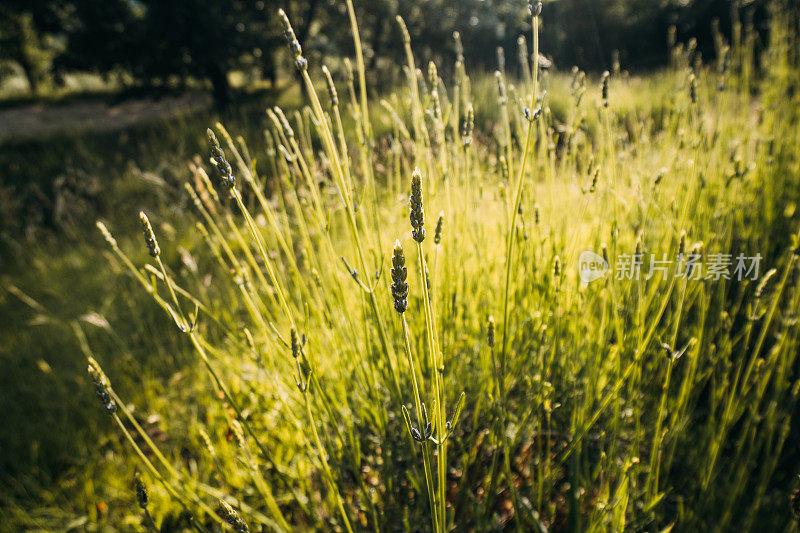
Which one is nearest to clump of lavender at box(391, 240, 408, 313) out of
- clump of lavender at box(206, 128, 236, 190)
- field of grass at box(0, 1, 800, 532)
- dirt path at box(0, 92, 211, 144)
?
field of grass at box(0, 1, 800, 532)

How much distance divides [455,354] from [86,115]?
42.2 ft

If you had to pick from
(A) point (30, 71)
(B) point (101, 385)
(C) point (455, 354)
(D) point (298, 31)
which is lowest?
(C) point (455, 354)

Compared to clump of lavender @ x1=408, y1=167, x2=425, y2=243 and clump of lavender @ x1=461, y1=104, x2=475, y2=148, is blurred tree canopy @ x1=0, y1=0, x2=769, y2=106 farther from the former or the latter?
clump of lavender @ x1=408, y1=167, x2=425, y2=243

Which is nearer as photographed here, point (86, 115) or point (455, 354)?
point (455, 354)

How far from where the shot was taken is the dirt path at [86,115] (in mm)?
8614

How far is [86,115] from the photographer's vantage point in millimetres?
10516

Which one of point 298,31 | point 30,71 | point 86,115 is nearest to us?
point 298,31

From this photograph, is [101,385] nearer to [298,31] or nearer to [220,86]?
[298,31]

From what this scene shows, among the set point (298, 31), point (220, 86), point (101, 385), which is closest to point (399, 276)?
point (101, 385)

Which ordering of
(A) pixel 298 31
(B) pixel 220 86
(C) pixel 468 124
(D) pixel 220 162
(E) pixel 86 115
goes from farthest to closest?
(E) pixel 86 115 → (B) pixel 220 86 → (A) pixel 298 31 → (C) pixel 468 124 → (D) pixel 220 162

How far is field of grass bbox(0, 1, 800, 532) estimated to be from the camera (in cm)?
94

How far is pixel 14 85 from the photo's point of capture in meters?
18.3

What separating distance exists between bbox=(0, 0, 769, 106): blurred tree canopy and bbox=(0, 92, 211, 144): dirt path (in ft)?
2.37

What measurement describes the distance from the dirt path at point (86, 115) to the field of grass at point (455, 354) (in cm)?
788
